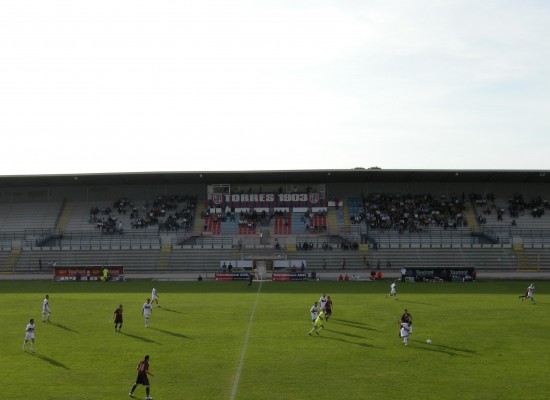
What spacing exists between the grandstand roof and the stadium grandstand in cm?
17

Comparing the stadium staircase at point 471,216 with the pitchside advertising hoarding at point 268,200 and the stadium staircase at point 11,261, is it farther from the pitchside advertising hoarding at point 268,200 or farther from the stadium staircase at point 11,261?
the stadium staircase at point 11,261

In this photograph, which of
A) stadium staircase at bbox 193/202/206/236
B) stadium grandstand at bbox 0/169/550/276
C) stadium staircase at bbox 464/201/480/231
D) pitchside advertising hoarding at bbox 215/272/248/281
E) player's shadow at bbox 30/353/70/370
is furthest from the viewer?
stadium staircase at bbox 193/202/206/236

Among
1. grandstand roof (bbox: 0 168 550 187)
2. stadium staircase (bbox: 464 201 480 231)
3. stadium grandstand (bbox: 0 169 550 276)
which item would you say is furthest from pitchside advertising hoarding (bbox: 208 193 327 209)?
stadium staircase (bbox: 464 201 480 231)

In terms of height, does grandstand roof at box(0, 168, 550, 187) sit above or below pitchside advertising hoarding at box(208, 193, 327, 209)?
above

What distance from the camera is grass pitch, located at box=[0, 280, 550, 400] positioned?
67.3 ft

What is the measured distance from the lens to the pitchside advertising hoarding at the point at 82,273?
60.2 m

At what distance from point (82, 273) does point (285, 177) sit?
101ft

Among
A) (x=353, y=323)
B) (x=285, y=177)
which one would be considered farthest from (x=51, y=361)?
(x=285, y=177)

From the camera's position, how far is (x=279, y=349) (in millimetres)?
26531

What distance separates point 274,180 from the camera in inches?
3236

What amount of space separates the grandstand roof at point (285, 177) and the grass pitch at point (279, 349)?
34.4 m

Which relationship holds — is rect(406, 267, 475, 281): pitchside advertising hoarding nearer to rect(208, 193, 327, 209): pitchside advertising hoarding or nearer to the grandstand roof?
the grandstand roof

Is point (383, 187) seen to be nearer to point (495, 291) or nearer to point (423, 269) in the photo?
point (423, 269)

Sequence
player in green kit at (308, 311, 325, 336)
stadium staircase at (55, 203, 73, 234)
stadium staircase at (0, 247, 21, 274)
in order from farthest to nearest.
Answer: stadium staircase at (55, 203, 73, 234), stadium staircase at (0, 247, 21, 274), player in green kit at (308, 311, 325, 336)
